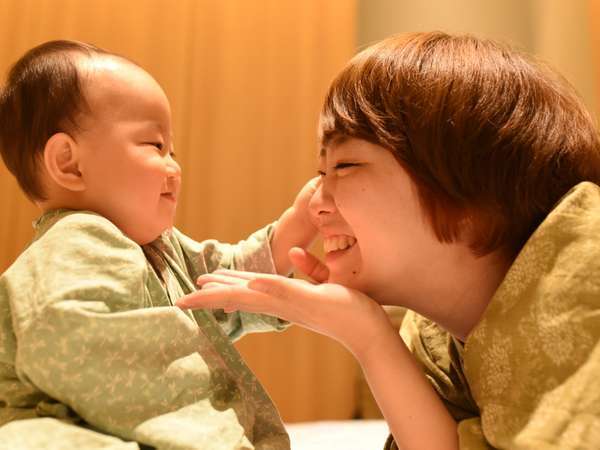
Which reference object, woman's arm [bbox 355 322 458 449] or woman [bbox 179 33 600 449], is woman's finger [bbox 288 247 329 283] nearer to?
woman [bbox 179 33 600 449]

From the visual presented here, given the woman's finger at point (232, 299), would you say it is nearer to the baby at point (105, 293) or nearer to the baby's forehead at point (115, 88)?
the baby at point (105, 293)

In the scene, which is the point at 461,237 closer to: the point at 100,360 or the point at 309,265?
the point at 309,265

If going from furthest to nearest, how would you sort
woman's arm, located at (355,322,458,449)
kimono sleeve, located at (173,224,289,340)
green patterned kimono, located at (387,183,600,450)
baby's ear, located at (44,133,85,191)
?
kimono sleeve, located at (173,224,289,340), baby's ear, located at (44,133,85,191), woman's arm, located at (355,322,458,449), green patterned kimono, located at (387,183,600,450)

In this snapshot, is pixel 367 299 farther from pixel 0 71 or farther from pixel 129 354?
pixel 0 71

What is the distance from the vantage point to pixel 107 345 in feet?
2.34

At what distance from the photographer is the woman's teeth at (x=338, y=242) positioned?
90 centimetres

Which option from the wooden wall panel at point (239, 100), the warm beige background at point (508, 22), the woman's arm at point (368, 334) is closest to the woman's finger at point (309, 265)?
the woman's arm at point (368, 334)

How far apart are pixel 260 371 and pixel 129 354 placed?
159 cm

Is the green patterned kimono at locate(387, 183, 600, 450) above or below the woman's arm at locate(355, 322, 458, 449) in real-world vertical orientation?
above

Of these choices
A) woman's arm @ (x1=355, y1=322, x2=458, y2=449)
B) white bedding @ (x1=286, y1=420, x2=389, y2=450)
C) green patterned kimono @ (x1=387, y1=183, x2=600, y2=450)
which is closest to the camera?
green patterned kimono @ (x1=387, y1=183, x2=600, y2=450)

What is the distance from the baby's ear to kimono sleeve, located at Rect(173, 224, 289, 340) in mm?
213

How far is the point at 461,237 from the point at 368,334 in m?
0.18

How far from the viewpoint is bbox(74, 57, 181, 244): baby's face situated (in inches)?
34.9

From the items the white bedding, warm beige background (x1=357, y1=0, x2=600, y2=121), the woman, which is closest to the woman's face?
the woman
